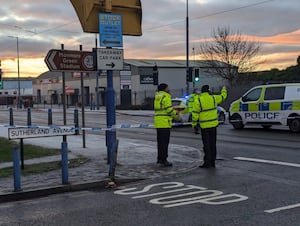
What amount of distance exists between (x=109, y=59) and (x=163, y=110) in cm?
171

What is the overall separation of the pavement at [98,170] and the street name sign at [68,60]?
2.39 m

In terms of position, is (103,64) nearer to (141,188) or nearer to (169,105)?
(169,105)

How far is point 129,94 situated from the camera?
63781 millimetres

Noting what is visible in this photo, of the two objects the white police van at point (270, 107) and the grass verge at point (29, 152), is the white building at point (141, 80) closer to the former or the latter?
the white police van at point (270, 107)

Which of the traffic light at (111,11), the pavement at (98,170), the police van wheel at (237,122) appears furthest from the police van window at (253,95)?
the traffic light at (111,11)

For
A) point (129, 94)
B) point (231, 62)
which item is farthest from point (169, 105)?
point (129, 94)

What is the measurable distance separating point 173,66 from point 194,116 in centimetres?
5632

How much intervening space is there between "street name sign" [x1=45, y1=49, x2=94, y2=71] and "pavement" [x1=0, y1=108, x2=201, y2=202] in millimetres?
2386

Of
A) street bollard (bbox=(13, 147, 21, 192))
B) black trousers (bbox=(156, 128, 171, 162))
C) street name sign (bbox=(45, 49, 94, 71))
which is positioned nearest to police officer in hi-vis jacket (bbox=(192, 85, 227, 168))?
black trousers (bbox=(156, 128, 171, 162))

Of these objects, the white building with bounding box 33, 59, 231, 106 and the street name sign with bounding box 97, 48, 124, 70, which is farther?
the white building with bounding box 33, 59, 231, 106

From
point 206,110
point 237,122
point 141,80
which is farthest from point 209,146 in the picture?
point 141,80

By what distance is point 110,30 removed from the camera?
34.7 ft

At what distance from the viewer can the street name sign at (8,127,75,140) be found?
9242 mm

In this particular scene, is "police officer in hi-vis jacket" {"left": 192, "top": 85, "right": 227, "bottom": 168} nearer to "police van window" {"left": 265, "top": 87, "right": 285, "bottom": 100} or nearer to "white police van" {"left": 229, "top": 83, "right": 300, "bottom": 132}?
"white police van" {"left": 229, "top": 83, "right": 300, "bottom": 132}
